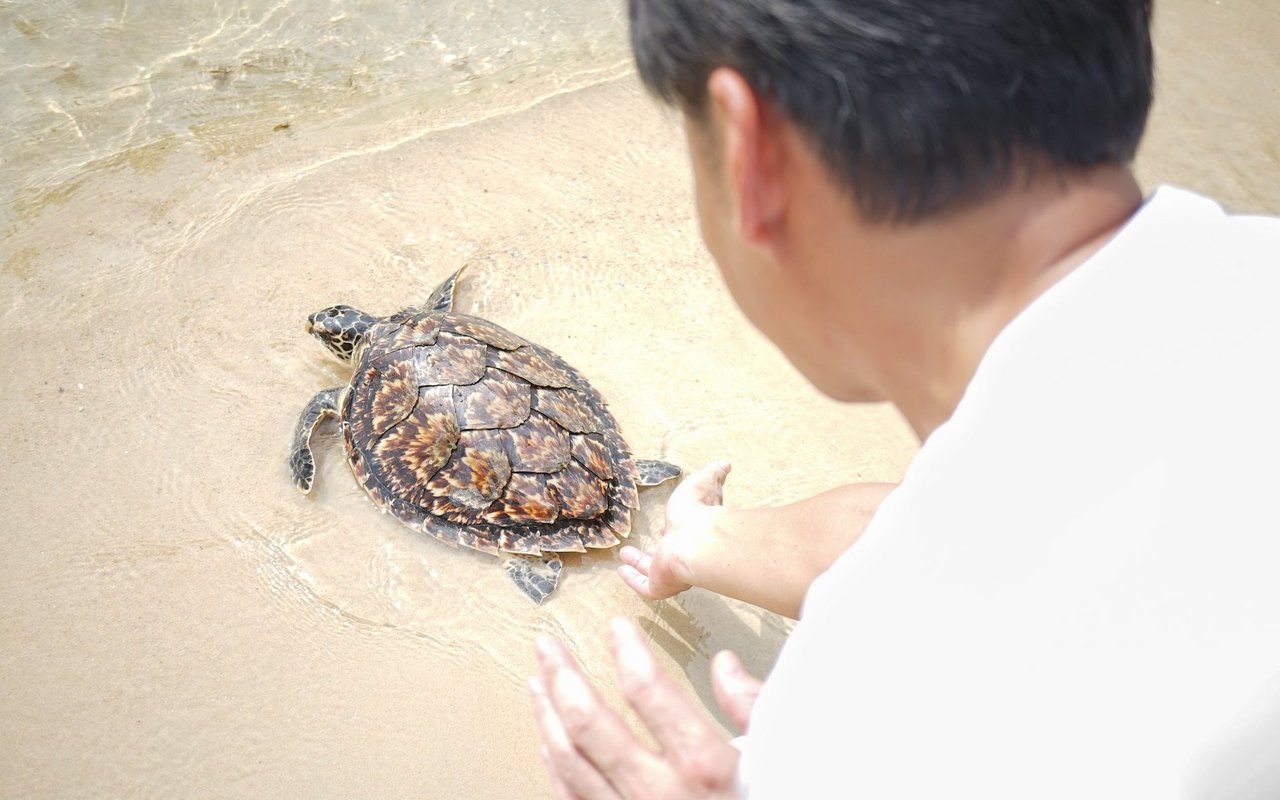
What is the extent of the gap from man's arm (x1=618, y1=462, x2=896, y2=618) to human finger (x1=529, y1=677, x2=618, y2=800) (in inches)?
45.2

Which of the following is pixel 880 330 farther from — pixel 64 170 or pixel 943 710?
pixel 64 170

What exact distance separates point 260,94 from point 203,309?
Result: 1.96 metres

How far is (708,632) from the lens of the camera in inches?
118

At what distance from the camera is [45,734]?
2.74 m

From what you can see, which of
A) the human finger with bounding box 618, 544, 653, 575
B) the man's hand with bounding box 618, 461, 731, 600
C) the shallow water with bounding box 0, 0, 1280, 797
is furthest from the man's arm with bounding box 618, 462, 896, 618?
the shallow water with bounding box 0, 0, 1280, 797

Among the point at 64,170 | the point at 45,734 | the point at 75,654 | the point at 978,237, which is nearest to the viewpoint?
the point at 978,237

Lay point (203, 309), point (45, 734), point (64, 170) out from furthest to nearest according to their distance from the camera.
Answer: point (64, 170) < point (203, 309) < point (45, 734)

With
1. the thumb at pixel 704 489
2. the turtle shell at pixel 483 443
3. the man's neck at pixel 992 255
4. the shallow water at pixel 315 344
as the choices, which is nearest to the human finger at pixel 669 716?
the man's neck at pixel 992 255

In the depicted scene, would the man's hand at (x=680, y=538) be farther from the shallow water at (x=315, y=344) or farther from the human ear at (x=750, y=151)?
the human ear at (x=750, y=151)

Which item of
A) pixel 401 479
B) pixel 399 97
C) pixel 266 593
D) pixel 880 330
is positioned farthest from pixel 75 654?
pixel 399 97

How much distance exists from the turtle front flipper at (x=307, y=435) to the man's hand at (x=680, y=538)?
1.37 m

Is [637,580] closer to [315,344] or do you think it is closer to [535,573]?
[535,573]

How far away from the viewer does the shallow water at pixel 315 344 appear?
2814mm

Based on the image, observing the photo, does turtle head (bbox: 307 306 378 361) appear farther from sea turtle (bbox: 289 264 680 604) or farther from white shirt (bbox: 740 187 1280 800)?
white shirt (bbox: 740 187 1280 800)
